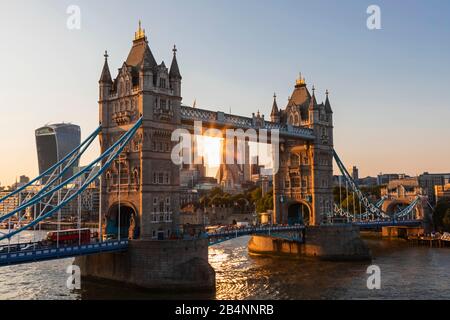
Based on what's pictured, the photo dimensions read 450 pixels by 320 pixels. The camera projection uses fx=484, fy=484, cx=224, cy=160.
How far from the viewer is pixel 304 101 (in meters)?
85.8

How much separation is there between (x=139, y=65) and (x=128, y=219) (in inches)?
734

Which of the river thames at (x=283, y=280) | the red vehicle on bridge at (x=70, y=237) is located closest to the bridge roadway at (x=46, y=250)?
the red vehicle on bridge at (x=70, y=237)

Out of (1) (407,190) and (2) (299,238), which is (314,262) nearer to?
(2) (299,238)

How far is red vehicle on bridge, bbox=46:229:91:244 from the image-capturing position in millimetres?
49344

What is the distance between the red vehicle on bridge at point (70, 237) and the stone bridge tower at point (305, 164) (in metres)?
41.5

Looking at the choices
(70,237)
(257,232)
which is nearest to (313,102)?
(257,232)

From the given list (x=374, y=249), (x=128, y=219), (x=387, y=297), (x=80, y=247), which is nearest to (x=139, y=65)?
(x=128, y=219)

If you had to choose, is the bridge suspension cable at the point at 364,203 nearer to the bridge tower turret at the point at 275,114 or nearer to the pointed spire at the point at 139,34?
the bridge tower turret at the point at 275,114

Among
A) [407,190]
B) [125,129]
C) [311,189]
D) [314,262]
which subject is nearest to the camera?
[125,129]

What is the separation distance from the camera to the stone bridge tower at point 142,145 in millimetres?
54281

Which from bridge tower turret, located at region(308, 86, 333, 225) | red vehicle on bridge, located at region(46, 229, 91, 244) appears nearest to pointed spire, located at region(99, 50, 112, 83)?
red vehicle on bridge, located at region(46, 229, 91, 244)

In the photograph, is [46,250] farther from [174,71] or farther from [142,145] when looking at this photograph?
[174,71]

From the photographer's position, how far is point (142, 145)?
54188mm

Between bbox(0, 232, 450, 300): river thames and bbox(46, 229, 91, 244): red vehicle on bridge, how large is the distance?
5.06 meters
